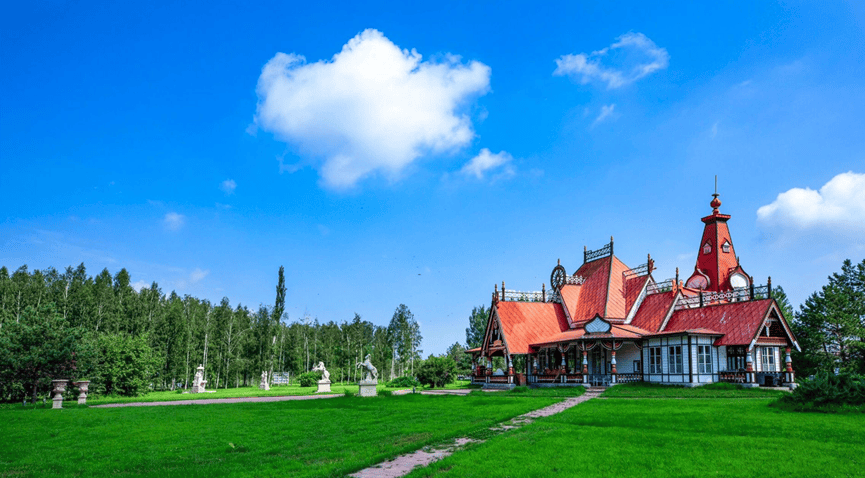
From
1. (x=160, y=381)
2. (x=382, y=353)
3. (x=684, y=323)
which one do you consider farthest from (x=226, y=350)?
(x=684, y=323)

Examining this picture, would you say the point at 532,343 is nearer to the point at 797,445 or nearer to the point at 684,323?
the point at 684,323

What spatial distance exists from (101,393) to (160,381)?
55.2 feet

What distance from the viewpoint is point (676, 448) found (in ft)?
34.9

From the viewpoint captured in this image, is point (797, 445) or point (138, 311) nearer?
point (797, 445)

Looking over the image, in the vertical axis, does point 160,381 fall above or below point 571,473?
below

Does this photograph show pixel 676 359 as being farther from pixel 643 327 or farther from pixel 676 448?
pixel 676 448

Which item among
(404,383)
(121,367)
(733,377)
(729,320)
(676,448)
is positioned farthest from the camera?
(404,383)

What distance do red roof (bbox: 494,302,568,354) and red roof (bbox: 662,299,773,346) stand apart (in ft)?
28.7

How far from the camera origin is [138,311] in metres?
56.2

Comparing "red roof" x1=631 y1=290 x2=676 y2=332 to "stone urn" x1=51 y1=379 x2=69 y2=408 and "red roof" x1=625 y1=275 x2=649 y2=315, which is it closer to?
"red roof" x1=625 y1=275 x2=649 y2=315

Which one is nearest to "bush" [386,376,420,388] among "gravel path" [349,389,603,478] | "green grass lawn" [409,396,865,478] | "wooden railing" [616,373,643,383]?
"wooden railing" [616,373,643,383]

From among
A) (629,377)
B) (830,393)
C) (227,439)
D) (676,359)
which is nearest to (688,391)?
(676,359)

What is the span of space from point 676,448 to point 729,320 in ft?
80.8

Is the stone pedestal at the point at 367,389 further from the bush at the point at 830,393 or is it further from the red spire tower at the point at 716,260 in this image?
the red spire tower at the point at 716,260
